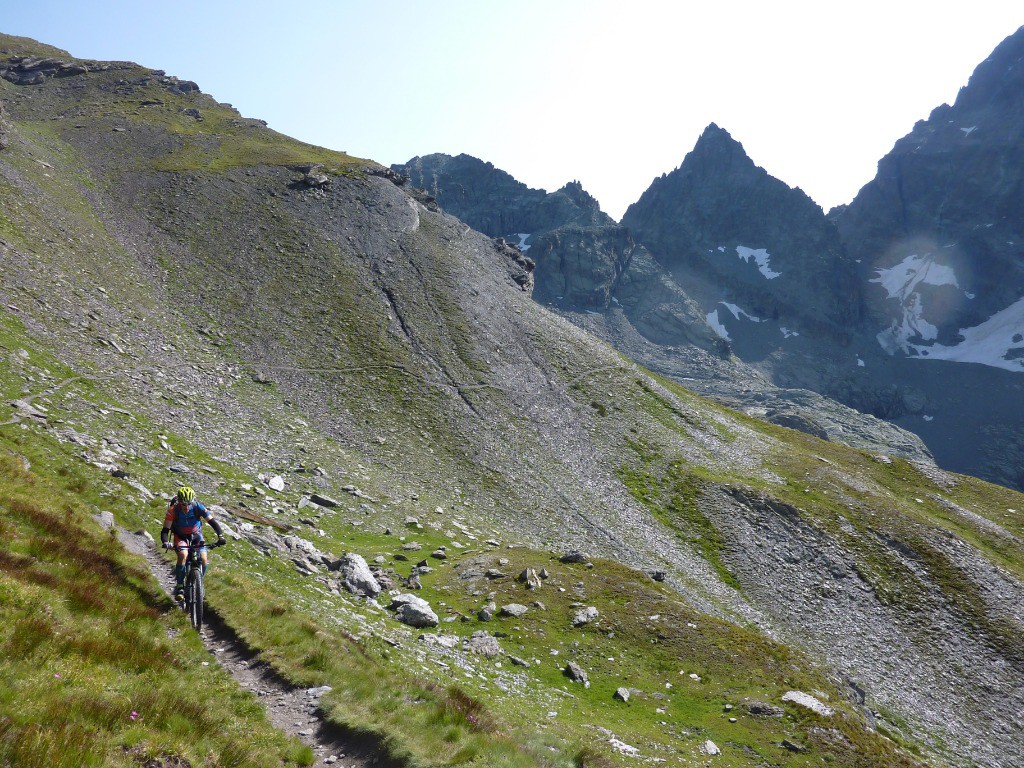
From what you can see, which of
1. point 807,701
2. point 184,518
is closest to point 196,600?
point 184,518

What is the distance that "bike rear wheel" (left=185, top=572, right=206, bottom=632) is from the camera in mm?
15344

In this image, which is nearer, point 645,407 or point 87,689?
point 87,689

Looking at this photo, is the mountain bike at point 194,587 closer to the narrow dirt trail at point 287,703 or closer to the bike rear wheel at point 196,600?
the bike rear wheel at point 196,600

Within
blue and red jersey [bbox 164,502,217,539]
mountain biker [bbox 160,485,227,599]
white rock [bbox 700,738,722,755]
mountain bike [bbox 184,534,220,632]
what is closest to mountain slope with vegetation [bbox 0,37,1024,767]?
white rock [bbox 700,738,722,755]

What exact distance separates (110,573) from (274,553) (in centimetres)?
907

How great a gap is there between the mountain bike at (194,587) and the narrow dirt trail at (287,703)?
0.66 meters

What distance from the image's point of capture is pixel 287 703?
13.1 meters

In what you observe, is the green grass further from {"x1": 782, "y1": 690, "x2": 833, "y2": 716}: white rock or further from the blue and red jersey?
{"x1": 782, "y1": 690, "x2": 833, "y2": 716}: white rock

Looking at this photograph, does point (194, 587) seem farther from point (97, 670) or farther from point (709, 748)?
point (709, 748)

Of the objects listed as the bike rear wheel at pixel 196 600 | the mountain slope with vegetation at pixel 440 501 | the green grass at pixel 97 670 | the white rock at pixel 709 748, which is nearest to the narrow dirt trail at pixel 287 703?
the mountain slope with vegetation at pixel 440 501

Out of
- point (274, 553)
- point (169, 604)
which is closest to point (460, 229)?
point (274, 553)

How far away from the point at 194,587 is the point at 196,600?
0.36 m

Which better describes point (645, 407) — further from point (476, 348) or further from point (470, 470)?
point (470, 470)

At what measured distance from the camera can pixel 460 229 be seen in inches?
4099
